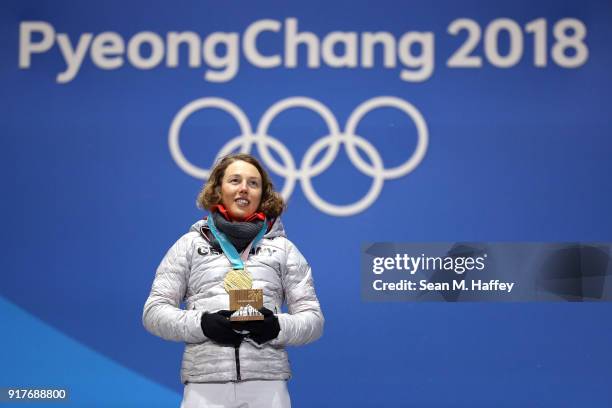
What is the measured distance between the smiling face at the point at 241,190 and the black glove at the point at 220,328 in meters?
0.49

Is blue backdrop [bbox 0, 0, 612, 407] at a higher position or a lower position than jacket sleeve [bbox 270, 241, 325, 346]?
higher

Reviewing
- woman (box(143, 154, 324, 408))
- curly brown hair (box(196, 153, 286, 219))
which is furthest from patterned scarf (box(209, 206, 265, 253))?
curly brown hair (box(196, 153, 286, 219))

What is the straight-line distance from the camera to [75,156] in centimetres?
549

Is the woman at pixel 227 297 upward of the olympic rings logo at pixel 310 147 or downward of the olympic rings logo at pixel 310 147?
downward

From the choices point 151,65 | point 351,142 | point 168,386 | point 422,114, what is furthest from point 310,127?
point 168,386

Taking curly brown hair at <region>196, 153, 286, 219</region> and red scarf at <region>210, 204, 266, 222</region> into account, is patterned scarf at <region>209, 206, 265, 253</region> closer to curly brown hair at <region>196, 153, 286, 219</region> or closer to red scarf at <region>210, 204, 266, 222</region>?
red scarf at <region>210, 204, 266, 222</region>

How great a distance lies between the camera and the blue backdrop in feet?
17.7

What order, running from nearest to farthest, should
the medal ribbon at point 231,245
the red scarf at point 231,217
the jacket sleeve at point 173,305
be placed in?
the jacket sleeve at point 173,305, the medal ribbon at point 231,245, the red scarf at point 231,217

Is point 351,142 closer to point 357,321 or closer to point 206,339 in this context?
point 357,321

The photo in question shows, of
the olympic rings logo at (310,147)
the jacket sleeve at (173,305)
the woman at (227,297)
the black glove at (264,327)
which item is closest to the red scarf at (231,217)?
the woman at (227,297)

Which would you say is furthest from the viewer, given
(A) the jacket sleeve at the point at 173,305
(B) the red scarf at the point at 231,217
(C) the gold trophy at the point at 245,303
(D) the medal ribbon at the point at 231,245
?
(B) the red scarf at the point at 231,217

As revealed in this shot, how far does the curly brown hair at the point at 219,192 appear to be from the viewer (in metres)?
3.98

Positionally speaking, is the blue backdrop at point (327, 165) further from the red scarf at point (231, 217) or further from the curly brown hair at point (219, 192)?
the red scarf at point (231, 217)

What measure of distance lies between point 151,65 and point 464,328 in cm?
251
